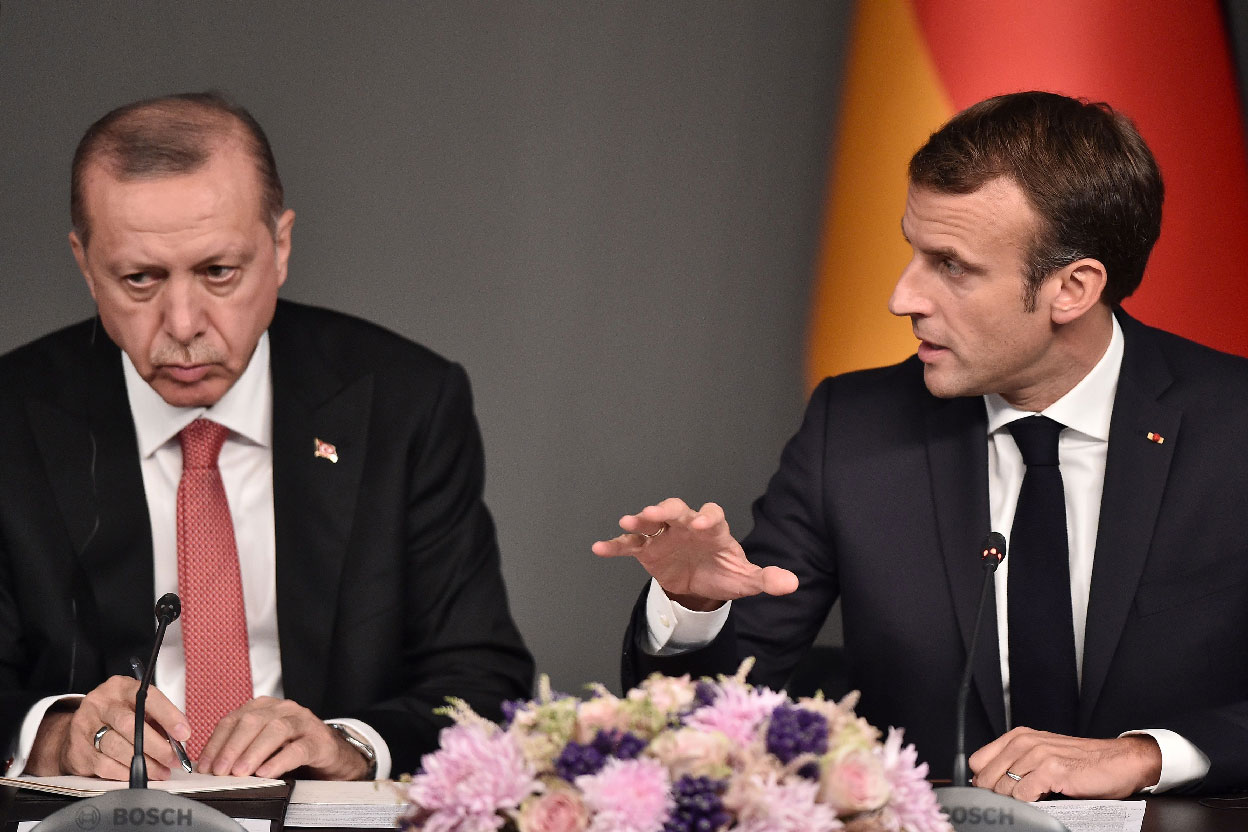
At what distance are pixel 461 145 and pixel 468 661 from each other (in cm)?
156

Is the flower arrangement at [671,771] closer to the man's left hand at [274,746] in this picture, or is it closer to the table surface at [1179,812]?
the table surface at [1179,812]

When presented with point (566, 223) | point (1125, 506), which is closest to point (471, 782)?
point (1125, 506)

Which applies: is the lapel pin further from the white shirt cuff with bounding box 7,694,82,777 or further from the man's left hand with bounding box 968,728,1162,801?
the man's left hand with bounding box 968,728,1162,801

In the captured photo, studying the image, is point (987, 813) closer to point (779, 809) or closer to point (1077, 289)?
point (779, 809)

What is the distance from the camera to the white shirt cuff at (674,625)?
209 centimetres

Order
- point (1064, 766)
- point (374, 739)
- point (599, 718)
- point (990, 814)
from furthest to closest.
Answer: point (374, 739), point (1064, 766), point (990, 814), point (599, 718)

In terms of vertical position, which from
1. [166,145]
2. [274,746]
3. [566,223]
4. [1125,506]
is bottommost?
[274,746]

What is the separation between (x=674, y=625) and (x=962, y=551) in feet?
1.74

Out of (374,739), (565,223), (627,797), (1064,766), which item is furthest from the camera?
(565,223)

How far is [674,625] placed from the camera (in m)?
2.11

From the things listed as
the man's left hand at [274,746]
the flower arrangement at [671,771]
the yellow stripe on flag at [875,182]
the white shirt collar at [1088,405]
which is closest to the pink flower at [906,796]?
the flower arrangement at [671,771]

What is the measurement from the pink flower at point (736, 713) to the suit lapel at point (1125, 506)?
3.78 ft

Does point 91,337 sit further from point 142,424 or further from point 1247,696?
point 1247,696

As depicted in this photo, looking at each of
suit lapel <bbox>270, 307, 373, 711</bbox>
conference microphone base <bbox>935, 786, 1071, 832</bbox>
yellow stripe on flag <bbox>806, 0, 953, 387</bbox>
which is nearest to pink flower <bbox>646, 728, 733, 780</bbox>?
conference microphone base <bbox>935, 786, 1071, 832</bbox>
